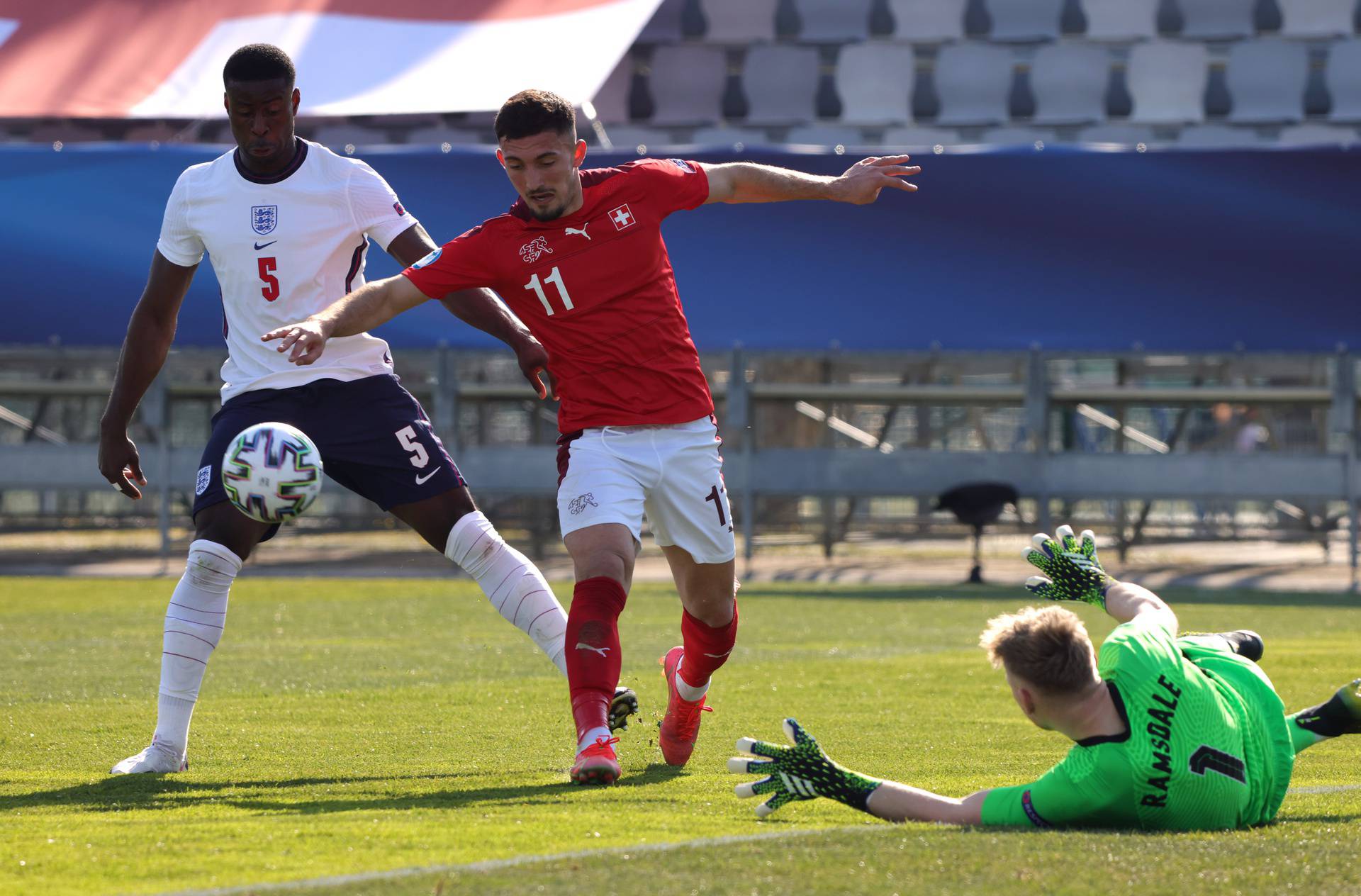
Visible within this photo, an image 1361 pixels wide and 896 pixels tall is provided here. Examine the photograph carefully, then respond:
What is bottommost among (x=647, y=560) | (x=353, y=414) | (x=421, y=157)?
(x=647, y=560)

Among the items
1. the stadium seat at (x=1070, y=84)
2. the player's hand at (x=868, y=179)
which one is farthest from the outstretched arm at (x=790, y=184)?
the stadium seat at (x=1070, y=84)

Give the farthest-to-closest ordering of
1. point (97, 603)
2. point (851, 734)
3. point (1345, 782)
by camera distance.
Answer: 1. point (97, 603)
2. point (851, 734)
3. point (1345, 782)

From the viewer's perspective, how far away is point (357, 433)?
5.50m

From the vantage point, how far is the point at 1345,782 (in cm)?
500

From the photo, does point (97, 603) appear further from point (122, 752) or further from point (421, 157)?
point (122, 752)

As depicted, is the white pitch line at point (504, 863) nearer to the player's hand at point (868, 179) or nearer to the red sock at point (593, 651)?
the red sock at point (593, 651)

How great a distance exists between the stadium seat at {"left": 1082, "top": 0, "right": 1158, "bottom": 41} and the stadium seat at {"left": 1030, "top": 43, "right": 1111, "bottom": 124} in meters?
0.42

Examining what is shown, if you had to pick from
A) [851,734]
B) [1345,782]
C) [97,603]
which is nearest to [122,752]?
[851,734]

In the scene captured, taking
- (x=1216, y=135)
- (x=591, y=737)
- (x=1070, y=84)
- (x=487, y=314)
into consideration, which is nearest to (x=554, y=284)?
(x=487, y=314)

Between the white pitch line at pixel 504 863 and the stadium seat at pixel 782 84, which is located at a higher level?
the stadium seat at pixel 782 84

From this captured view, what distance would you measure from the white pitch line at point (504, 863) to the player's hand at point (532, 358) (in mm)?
1792

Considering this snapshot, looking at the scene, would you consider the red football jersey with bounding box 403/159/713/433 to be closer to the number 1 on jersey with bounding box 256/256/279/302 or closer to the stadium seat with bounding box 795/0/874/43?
the number 1 on jersey with bounding box 256/256/279/302

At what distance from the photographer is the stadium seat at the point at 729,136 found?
65.7ft

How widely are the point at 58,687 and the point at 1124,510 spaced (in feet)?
37.0
